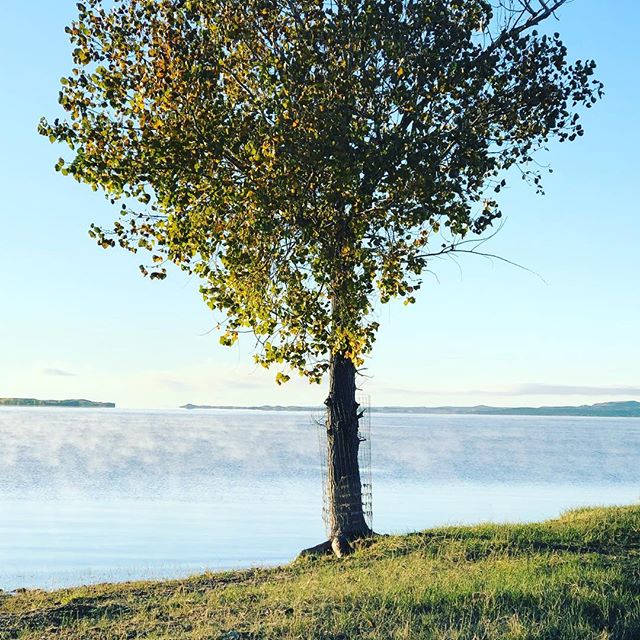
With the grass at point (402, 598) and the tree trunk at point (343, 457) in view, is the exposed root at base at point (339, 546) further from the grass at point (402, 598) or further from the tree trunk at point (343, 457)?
the grass at point (402, 598)

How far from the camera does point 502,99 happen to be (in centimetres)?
2016

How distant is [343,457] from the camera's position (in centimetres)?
2123

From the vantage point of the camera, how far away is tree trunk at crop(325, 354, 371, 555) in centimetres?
2094

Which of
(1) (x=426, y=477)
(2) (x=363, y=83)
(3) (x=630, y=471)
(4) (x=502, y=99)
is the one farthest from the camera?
(3) (x=630, y=471)

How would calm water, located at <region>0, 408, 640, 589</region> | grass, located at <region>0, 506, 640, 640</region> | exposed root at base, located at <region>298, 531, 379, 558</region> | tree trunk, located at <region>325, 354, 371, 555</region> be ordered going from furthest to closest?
calm water, located at <region>0, 408, 640, 589</region> < tree trunk, located at <region>325, 354, 371, 555</region> < exposed root at base, located at <region>298, 531, 379, 558</region> < grass, located at <region>0, 506, 640, 640</region>

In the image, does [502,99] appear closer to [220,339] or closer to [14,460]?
[220,339]

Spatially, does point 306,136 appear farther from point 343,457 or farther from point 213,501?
point 213,501

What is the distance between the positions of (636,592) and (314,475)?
41.3 metres

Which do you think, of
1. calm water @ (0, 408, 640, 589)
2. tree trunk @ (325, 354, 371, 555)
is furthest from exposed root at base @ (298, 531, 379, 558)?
calm water @ (0, 408, 640, 589)

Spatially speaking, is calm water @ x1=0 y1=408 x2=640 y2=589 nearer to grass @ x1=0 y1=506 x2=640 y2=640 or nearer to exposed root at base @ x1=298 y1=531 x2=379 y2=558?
exposed root at base @ x1=298 y1=531 x2=379 y2=558

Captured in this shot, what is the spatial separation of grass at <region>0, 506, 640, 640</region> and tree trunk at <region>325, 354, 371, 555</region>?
4.49 ft

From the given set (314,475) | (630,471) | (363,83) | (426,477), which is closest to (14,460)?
(314,475)

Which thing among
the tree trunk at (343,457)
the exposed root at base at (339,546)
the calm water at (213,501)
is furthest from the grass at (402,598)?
the calm water at (213,501)

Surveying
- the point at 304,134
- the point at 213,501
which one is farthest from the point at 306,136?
the point at 213,501
